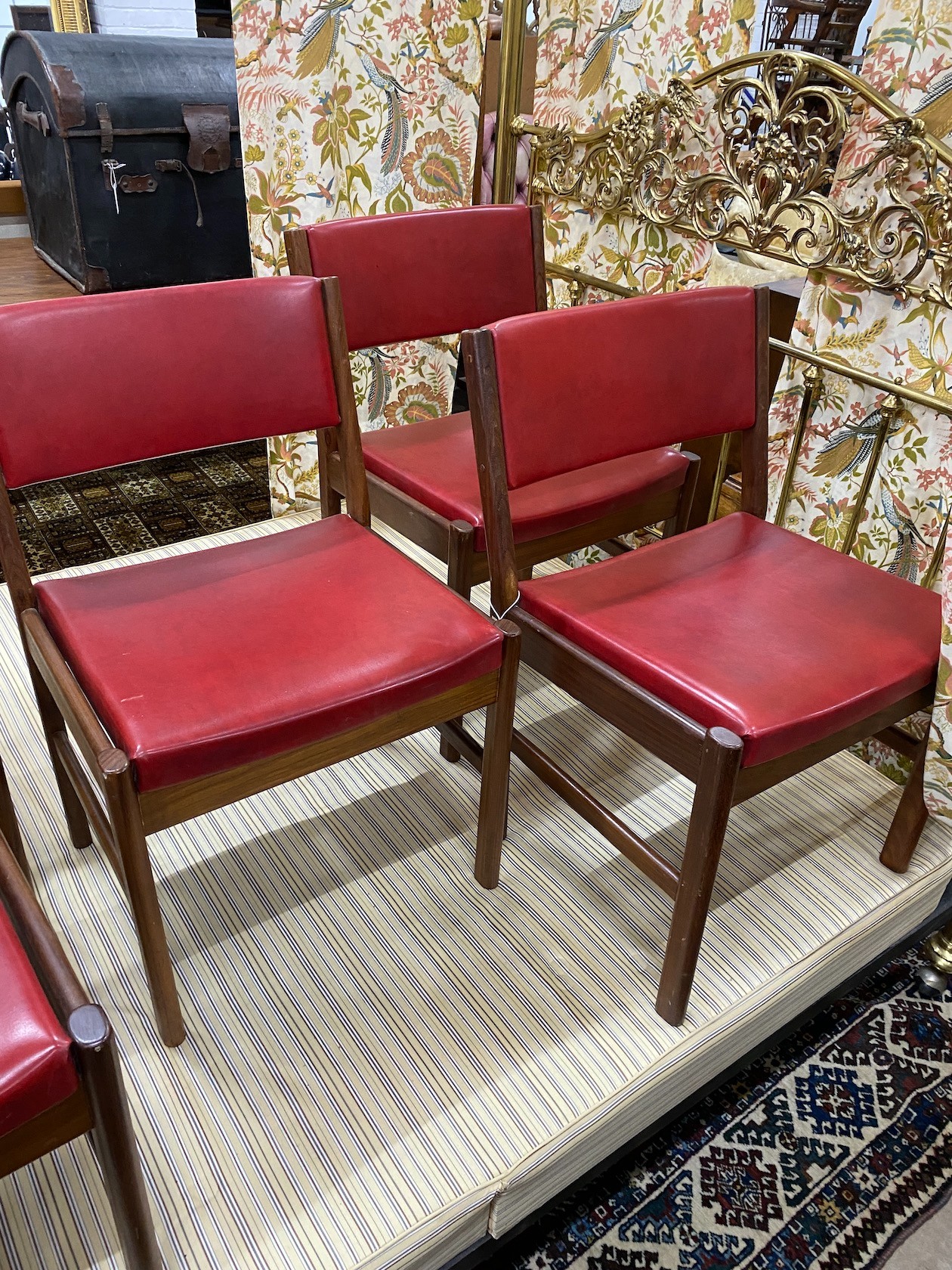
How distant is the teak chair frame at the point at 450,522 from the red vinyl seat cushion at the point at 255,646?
157mm

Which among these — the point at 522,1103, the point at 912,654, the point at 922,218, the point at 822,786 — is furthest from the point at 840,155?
the point at 522,1103

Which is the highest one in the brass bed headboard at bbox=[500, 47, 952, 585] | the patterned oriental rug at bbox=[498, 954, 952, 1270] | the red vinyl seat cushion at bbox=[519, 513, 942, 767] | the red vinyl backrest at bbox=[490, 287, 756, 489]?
the brass bed headboard at bbox=[500, 47, 952, 585]

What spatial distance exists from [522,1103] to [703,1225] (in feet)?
0.84

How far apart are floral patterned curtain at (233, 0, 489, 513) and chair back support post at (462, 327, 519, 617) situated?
114cm

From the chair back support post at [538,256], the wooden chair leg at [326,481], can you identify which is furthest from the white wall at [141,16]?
the wooden chair leg at [326,481]

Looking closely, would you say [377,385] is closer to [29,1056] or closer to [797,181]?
[797,181]

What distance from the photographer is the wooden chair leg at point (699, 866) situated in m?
1.05

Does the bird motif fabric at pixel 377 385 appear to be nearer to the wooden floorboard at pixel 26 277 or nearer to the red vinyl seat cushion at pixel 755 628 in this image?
the red vinyl seat cushion at pixel 755 628

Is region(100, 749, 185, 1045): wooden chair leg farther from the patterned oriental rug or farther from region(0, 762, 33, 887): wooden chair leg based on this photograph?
the patterned oriental rug

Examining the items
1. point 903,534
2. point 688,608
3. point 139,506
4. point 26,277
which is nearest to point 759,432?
point 903,534

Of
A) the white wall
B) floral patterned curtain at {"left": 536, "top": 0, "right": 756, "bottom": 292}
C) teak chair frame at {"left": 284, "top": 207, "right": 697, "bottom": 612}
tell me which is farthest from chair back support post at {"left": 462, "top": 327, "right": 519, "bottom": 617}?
the white wall

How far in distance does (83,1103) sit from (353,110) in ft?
6.47

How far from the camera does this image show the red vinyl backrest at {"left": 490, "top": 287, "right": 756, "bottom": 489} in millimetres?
1224

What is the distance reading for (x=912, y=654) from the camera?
4.00ft
